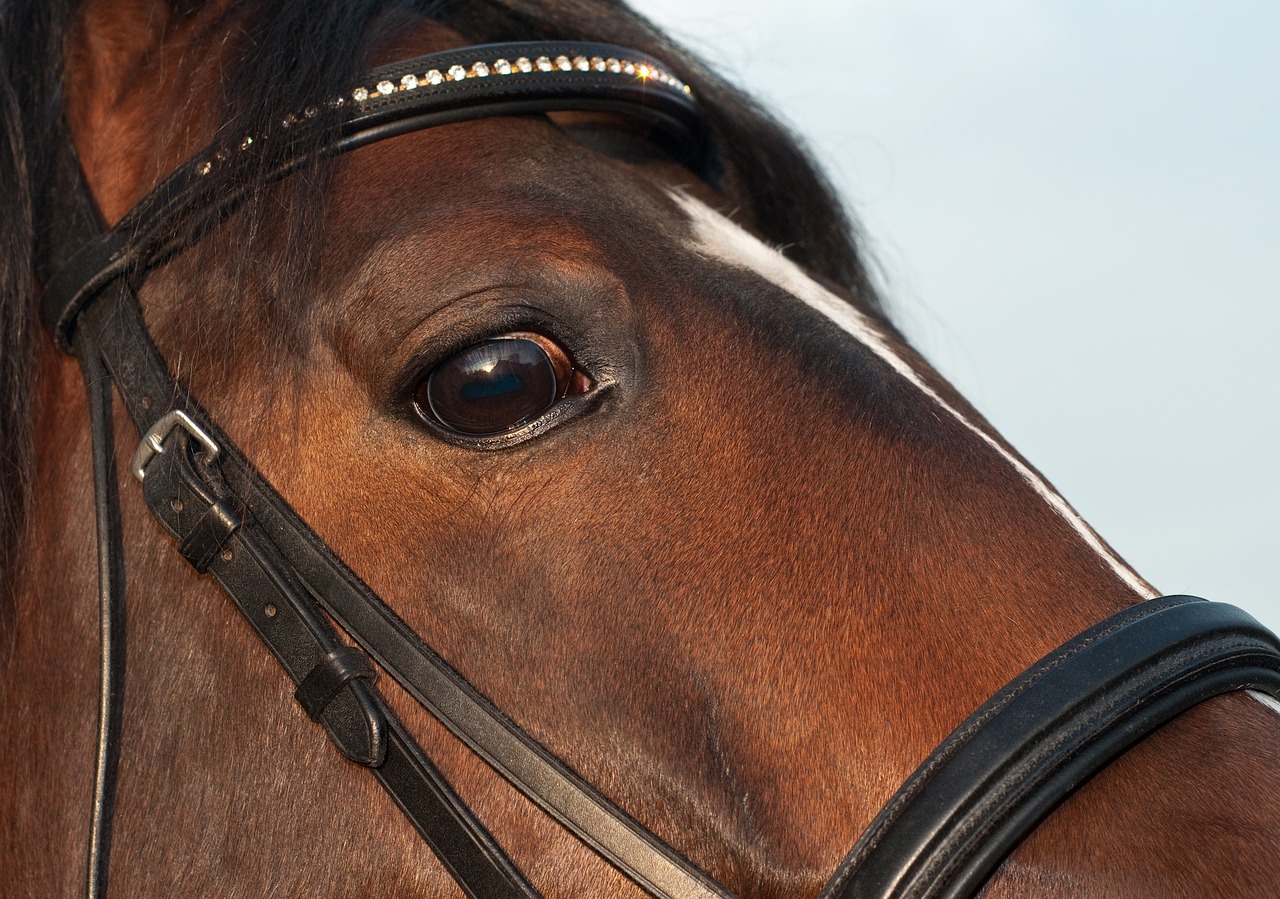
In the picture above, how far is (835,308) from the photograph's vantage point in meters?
1.69

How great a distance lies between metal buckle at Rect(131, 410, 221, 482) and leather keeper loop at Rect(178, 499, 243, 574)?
0.25 ft

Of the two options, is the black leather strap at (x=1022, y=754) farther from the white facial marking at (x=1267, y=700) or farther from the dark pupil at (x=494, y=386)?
the dark pupil at (x=494, y=386)

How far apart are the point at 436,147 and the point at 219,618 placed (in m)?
0.70

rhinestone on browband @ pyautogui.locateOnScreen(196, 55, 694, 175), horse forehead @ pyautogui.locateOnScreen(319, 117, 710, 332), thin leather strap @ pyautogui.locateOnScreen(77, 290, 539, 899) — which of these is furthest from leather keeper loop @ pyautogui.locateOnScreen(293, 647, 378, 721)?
rhinestone on browband @ pyautogui.locateOnScreen(196, 55, 694, 175)

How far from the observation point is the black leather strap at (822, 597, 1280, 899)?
1.18 metres

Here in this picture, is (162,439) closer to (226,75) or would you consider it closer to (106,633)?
(106,633)

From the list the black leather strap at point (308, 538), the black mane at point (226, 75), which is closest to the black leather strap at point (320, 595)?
the black leather strap at point (308, 538)

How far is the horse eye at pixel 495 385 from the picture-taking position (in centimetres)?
142

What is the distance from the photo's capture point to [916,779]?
1.21 meters

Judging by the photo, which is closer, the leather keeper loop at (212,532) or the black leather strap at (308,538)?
the black leather strap at (308,538)

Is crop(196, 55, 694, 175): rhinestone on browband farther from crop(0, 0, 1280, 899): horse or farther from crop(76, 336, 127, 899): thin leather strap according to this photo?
crop(76, 336, 127, 899): thin leather strap

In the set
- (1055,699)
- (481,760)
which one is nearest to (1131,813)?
(1055,699)

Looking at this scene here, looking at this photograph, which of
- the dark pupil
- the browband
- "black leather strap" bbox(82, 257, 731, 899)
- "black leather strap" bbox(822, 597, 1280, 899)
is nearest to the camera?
"black leather strap" bbox(822, 597, 1280, 899)

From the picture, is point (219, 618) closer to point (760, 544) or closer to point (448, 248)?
point (448, 248)
